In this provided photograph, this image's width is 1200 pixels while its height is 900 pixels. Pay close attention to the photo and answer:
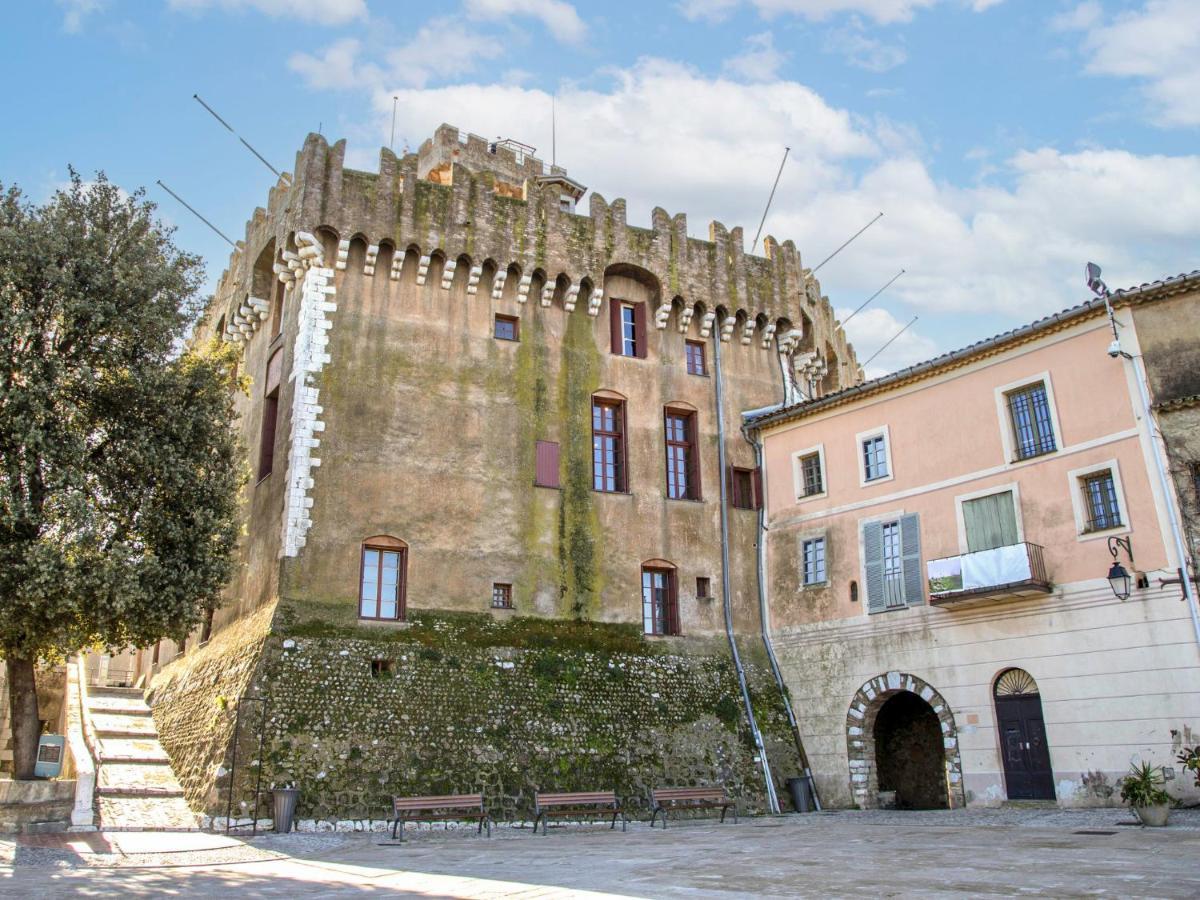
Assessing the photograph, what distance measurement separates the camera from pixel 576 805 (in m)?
21.1

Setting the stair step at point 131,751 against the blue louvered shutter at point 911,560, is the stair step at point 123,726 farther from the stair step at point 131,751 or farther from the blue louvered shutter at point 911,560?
the blue louvered shutter at point 911,560

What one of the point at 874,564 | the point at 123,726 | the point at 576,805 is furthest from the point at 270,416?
the point at 874,564

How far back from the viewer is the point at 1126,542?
19781 mm

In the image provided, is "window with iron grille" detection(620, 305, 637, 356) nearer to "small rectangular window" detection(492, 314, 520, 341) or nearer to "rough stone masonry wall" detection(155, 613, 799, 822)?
"small rectangular window" detection(492, 314, 520, 341)

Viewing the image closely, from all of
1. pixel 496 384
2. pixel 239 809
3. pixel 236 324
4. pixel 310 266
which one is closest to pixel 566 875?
pixel 239 809

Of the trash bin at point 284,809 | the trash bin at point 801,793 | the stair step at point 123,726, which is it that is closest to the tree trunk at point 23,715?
the trash bin at point 284,809

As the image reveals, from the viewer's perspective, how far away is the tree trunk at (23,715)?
18.2 meters

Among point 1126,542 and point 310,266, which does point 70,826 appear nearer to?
point 310,266

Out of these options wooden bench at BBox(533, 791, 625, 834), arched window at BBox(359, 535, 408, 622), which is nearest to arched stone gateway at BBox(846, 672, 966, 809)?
wooden bench at BBox(533, 791, 625, 834)

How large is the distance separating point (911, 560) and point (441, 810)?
38.6 feet

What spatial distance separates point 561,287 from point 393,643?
34.3ft

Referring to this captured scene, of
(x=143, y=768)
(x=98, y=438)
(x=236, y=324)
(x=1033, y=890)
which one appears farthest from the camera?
(x=236, y=324)

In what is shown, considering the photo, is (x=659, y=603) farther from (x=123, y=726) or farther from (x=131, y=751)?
(x=123, y=726)

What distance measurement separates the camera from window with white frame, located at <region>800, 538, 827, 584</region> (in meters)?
25.6
